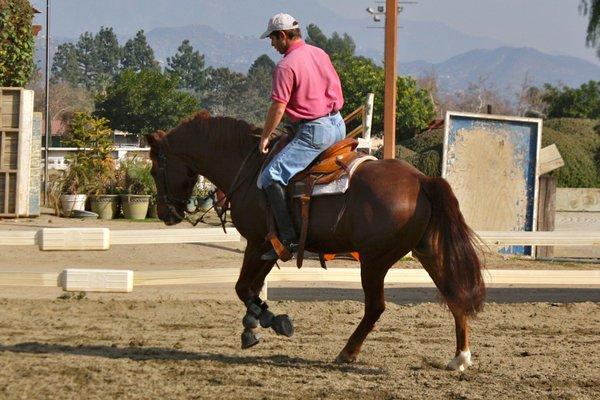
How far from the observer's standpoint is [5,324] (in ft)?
32.3

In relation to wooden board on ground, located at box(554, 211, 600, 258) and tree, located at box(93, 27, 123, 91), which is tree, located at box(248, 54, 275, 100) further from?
wooden board on ground, located at box(554, 211, 600, 258)

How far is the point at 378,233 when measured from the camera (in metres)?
7.82

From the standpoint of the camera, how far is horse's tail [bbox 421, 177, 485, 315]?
7848 millimetres

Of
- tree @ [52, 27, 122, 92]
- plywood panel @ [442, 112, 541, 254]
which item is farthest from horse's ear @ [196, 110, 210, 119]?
tree @ [52, 27, 122, 92]

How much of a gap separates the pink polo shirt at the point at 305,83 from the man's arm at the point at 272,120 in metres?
0.05

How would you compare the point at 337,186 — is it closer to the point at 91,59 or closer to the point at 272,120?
the point at 272,120

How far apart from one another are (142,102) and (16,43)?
129 ft

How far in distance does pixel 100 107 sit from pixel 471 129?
1899 inches

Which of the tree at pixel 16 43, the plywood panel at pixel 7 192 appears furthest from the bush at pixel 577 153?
the plywood panel at pixel 7 192

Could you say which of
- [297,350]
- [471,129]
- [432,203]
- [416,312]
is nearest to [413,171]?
[432,203]

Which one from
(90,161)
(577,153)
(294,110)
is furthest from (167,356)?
(577,153)

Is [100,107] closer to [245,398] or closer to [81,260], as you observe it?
[81,260]

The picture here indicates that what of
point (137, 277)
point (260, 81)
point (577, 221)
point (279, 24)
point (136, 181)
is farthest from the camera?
point (260, 81)

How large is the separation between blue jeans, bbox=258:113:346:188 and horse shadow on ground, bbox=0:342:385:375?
4.45 ft
